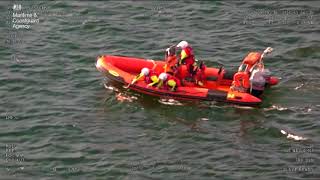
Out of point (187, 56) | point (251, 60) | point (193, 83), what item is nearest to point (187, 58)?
point (187, 56)

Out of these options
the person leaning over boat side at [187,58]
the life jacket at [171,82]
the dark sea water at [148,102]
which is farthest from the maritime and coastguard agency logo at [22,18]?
the life jacket at [171,82]

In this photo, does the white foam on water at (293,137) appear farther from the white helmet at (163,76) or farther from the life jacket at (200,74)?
the white helmet at (163,76)

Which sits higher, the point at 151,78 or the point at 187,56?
the point at 187,56

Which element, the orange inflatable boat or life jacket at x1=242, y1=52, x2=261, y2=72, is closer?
the orange inflatable boat

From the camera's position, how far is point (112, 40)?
2623 cm

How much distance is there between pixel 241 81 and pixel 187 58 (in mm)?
1902

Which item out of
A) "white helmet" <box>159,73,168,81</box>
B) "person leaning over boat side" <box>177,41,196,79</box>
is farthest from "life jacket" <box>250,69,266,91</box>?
"white helmet" <box>159,73,168,81</box>

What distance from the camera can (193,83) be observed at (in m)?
A: 21.4

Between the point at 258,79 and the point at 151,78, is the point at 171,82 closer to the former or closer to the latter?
the point at 151,78

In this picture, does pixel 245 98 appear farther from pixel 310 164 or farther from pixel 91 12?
pixel 91 12

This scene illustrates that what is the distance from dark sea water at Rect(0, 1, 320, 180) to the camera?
1762 cm

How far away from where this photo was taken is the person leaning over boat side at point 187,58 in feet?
69.3

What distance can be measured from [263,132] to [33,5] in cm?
1450

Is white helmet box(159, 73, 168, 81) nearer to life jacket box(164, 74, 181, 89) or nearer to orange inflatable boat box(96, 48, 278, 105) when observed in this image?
life jacket box(164, 74, 181, 89)
